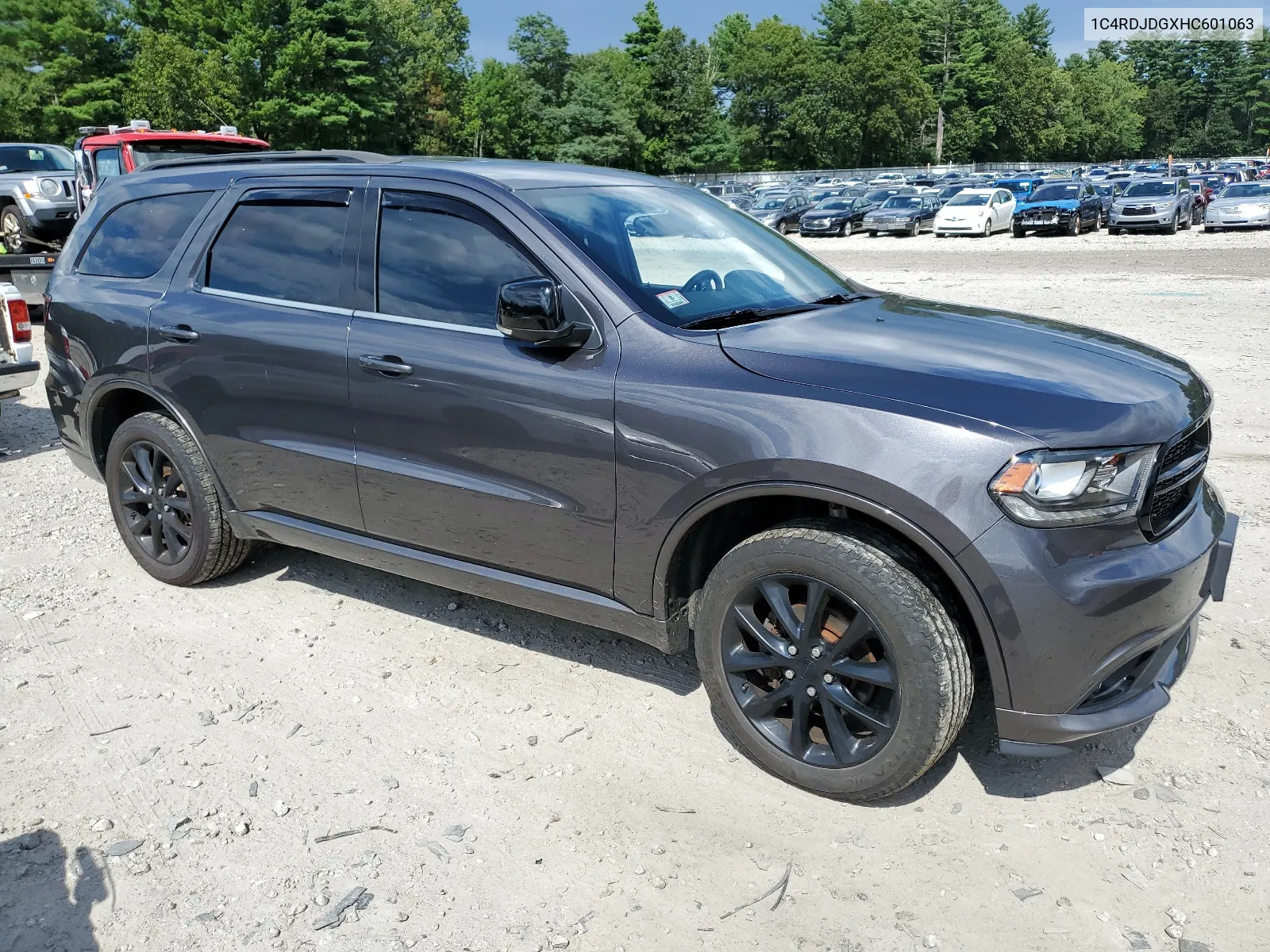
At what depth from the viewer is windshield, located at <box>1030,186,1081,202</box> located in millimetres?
30516

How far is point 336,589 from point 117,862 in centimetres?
205

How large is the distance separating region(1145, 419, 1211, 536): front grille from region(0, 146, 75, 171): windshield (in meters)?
17.3

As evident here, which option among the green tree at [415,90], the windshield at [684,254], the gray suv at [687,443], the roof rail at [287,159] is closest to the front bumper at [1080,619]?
the gray suv at [687,443]

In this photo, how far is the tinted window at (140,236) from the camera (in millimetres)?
4754

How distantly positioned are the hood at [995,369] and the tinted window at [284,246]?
1.70 m

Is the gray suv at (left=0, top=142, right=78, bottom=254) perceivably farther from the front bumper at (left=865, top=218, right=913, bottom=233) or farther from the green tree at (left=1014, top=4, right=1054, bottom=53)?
the green tree at (left=1014, top=4, right=1054, bottom=53)

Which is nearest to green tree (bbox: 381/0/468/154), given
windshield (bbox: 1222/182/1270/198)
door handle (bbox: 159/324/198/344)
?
windshield (bbox: 1222/182/1270/198)

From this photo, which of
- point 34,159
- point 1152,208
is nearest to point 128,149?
point 34,159

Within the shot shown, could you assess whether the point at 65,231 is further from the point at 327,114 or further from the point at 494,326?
the point at 327,114

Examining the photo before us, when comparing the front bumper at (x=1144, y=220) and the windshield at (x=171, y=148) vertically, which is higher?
the windshield at (x=171, y=148)

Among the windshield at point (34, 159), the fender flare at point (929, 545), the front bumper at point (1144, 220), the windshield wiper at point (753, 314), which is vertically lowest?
the fender flare at point (929, 545)

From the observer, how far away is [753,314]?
3.68m

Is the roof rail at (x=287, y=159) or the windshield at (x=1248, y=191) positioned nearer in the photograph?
the roof rail at (x=287, y=159)

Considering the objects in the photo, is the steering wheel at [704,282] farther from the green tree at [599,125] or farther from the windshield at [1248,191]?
the green tree at [599,125]
